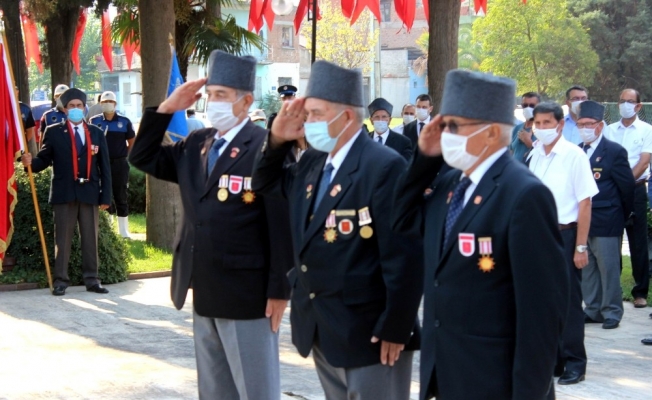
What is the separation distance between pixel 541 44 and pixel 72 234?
47070 millimetres

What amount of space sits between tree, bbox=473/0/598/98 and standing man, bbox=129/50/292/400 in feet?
165

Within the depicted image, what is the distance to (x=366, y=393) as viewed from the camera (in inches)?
169

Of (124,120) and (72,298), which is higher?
(124,120)

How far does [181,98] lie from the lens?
512cm

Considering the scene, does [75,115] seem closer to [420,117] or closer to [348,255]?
[420,117]

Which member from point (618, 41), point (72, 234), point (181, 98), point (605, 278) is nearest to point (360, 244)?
point (181, 98)

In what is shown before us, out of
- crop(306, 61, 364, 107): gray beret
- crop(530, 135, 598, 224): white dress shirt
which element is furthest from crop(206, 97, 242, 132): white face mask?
crop(530, 135, 598, 224): white dress shirt

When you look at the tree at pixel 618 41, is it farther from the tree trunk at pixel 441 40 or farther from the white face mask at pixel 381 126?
the white face mask at pixel 381 126

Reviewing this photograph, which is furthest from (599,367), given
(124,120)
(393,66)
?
(393,66)

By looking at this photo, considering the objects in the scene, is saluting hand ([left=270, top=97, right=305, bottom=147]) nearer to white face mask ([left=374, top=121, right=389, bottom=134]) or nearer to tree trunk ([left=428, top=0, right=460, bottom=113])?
white face mask ([left=374, top=121, right=389, bottom=134])

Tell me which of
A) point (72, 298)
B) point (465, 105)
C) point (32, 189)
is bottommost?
point (72, 298)

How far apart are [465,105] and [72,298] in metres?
7.92

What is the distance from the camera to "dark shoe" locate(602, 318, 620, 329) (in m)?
9.51

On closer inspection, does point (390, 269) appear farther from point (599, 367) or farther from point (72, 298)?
point (72, 298)
